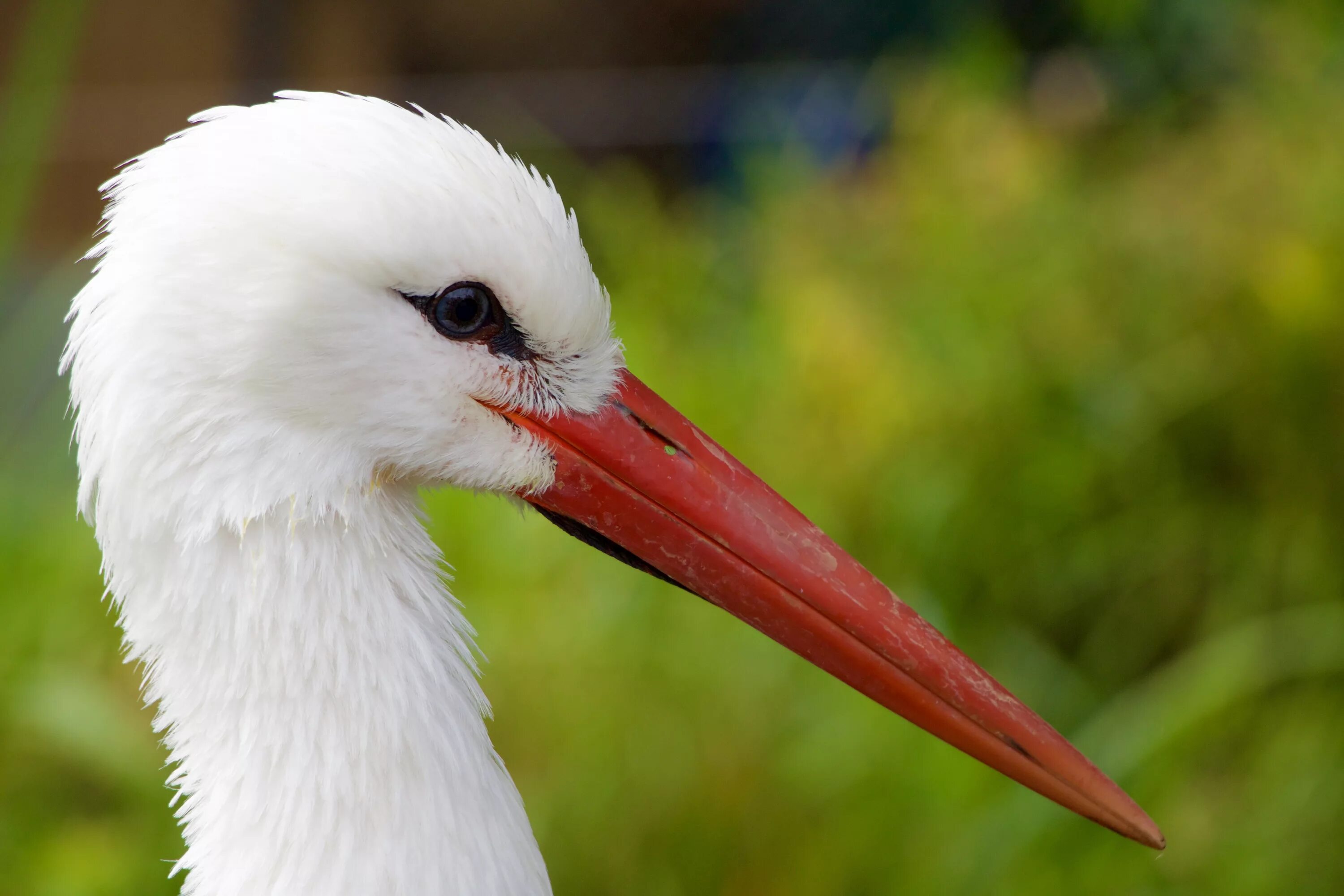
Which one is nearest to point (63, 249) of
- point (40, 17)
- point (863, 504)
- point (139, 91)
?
point (139, 91)

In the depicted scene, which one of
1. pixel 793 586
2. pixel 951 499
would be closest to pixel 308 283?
pixel 793 586

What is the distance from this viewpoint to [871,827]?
2.21 meters

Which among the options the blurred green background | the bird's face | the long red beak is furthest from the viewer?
the blurred green background

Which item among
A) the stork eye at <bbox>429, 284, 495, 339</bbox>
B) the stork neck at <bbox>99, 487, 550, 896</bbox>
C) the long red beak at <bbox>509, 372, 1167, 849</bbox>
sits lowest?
the stork neck at <bbox>99, 487, 550, 896</bbox>

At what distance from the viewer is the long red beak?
4.17 feet

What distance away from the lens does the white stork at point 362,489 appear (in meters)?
1.10

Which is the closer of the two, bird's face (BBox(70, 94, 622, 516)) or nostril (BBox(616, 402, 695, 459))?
bird's face (BBox(70, 94, 622, 516))

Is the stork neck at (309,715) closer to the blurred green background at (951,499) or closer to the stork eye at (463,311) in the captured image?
the stork eye at (463,311)

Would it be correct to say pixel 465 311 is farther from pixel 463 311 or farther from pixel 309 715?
Answer: pixel 309 715

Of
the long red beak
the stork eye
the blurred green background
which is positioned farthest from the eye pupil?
the blurred green background

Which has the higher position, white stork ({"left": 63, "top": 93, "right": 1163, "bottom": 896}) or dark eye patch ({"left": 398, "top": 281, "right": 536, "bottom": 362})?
dark eye patch ({"left": 398, "top": 281, "right": 536, "bottom": 362})

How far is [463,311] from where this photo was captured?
1.19 m

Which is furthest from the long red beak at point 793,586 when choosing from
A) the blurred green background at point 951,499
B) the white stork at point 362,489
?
the blurred green background at point 951,499

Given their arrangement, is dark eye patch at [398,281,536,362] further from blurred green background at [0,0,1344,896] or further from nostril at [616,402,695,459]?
blurred green background at [0,0,1344,896]
